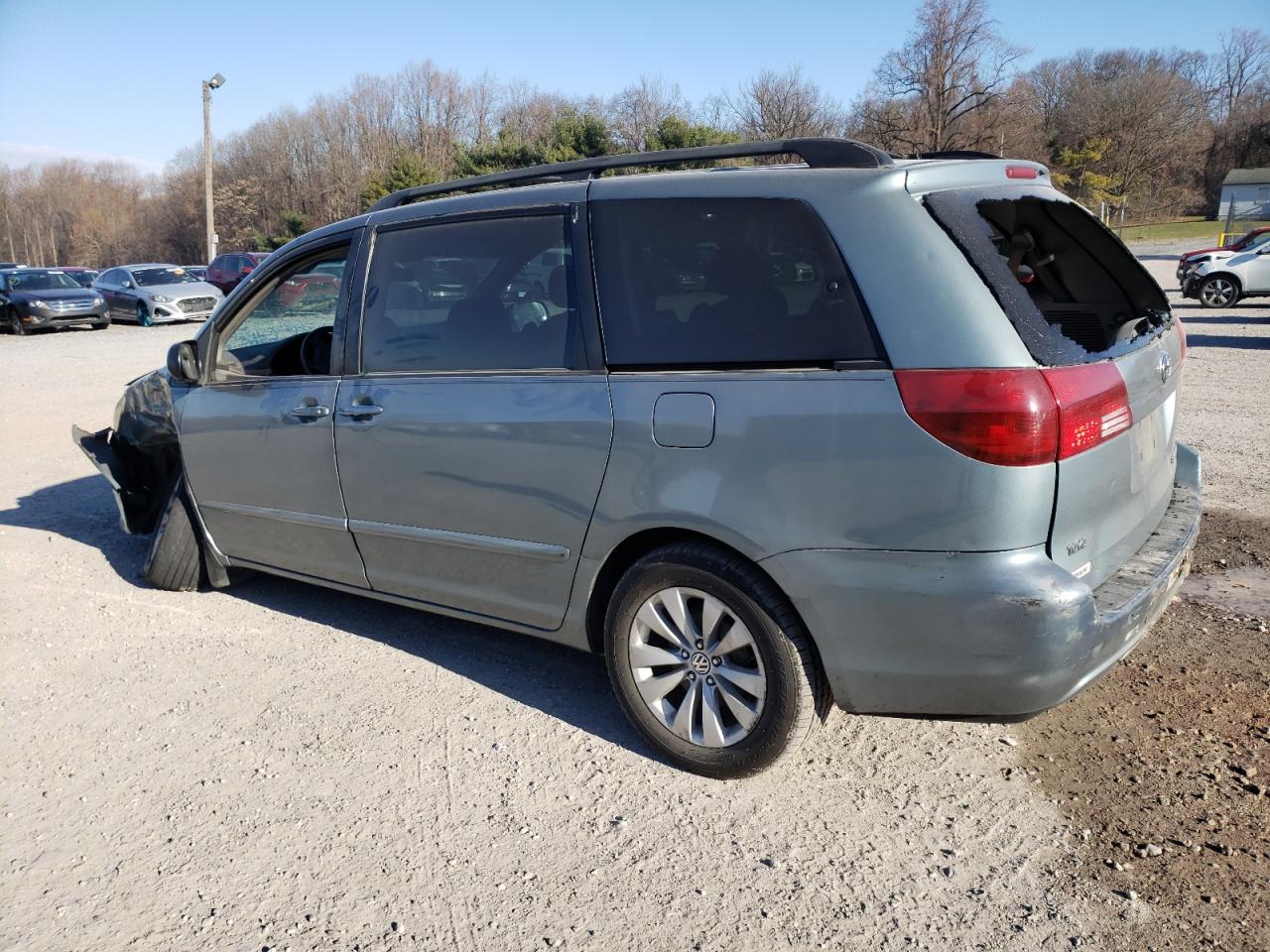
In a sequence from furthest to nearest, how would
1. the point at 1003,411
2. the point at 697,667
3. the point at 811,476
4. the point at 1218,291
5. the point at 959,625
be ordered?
the point at 1218,291 → the point at 697,667 → the point at 811,476 → the point at 959,625 → the point at 1003,411

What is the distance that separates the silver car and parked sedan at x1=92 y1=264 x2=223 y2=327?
2545cm

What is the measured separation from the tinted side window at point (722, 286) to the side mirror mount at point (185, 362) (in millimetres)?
2420

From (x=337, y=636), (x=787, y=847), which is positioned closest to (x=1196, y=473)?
(x=787, y=847)

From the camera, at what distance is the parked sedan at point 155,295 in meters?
27.0

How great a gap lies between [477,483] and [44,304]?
2580cm

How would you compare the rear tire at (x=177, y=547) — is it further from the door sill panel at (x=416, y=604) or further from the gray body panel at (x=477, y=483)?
the gray body panel at (x=477, y=483)

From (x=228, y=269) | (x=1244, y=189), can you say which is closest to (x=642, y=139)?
(x=228, y=269)

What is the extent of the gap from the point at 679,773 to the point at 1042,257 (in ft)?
7.77

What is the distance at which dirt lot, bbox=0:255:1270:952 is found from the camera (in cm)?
269

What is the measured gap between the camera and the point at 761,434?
9.82 ft

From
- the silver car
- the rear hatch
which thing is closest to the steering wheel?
the silver car

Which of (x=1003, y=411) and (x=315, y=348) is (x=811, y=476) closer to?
(x=1003, y=411)

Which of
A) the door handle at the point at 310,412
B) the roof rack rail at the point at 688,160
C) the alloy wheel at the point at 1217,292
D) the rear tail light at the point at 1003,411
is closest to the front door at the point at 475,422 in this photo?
the door handle at the point at 310,412

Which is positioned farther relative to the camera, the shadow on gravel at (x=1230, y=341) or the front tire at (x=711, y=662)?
the shadow on gravel at (x=1230, y=341)
